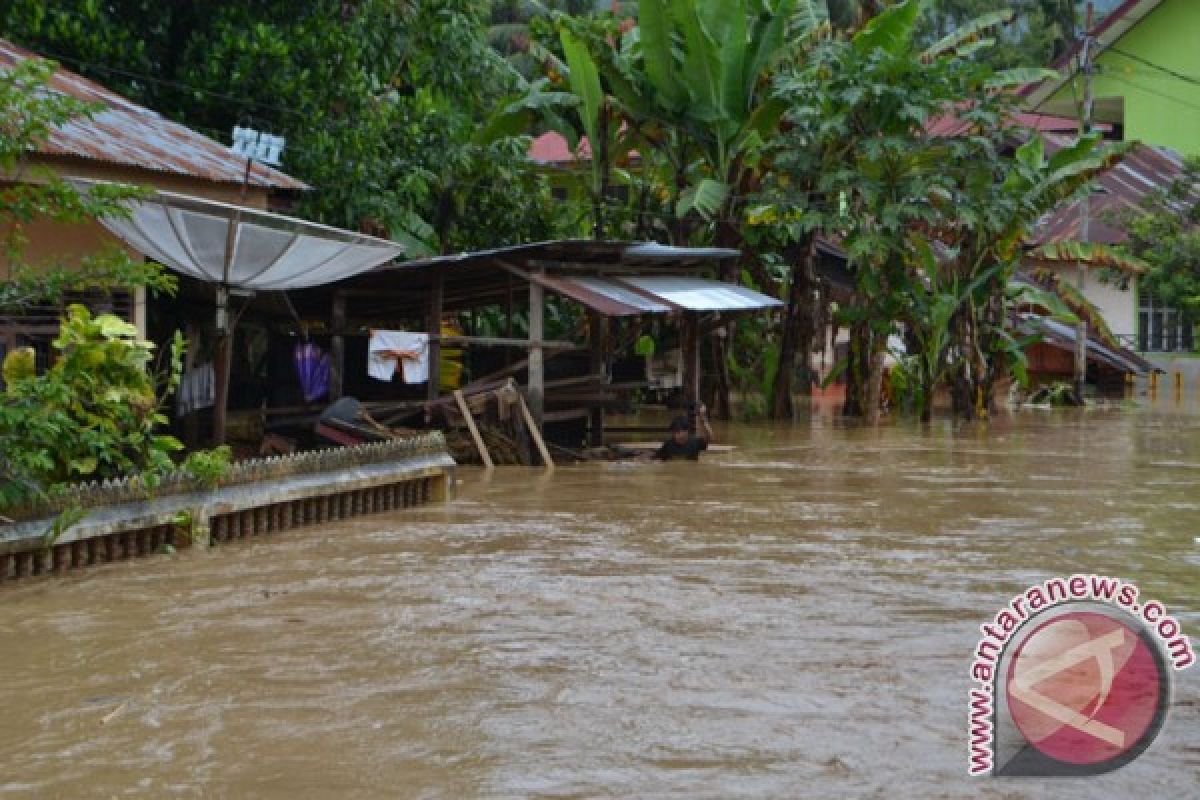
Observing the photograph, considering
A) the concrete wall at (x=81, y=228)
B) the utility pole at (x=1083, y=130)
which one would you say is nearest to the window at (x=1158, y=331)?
the utility pole at (x=1083, y=130)

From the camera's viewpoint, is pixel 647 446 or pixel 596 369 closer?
pixel 596 369

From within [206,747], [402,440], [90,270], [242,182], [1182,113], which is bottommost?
[206,747]

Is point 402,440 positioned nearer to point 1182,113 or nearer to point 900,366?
point 900,366

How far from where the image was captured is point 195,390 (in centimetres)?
1541

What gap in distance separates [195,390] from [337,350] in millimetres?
2581

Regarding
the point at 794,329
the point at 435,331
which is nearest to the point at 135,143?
the point at 435,331

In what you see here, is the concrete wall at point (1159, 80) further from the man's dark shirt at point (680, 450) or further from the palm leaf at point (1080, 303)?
the man's dark shirt at point (680, 450)

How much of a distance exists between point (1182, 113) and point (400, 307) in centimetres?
2715

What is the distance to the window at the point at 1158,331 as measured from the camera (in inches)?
1411

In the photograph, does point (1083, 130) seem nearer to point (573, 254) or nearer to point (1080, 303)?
point (1080, 303)

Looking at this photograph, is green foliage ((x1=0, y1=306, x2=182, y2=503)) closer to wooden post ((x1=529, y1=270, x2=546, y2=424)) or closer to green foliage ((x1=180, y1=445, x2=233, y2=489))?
green foliage ((x1=180, y1=445, x2=233, y2=489))

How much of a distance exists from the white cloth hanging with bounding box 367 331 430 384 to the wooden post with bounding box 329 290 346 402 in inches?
23.3

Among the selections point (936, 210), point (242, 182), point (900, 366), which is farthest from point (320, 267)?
point (900, 366)

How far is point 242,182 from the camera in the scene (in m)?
14.6
